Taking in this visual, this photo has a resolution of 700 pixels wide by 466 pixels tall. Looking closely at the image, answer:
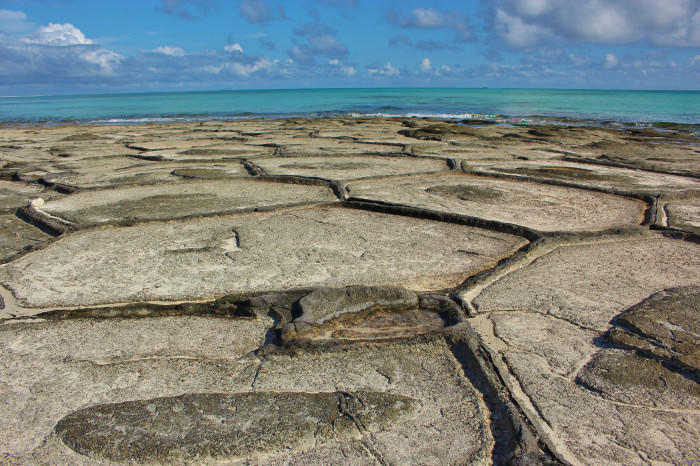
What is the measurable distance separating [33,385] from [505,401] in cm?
111

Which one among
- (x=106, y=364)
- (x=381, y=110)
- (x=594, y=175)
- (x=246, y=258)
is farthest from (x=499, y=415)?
(x=381, y=110)

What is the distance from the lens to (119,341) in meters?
1.58

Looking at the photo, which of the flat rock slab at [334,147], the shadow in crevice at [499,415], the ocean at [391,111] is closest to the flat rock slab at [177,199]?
the shadow in crevice at [499,415]

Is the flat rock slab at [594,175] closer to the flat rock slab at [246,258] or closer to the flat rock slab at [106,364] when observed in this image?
the flat rock slab at [246,258]

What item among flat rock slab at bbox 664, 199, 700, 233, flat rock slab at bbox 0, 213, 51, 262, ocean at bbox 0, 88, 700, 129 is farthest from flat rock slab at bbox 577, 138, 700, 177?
ocean at bbox 0, 88, 700, 129

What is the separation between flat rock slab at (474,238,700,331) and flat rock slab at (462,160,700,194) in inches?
62.5

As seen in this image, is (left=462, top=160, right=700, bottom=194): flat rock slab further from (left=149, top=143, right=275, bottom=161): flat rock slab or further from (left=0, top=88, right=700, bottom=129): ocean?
(left=0, top=88, right=700, bottom=129): ocean

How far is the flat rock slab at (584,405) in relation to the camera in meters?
1.12

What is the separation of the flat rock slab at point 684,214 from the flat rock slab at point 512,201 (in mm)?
155

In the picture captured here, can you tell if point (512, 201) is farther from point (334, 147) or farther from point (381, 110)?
point (381, 110)

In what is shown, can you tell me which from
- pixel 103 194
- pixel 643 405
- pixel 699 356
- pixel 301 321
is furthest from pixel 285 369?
pixel 103 194

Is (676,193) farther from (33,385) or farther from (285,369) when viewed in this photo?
(33,385)

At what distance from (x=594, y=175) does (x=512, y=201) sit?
152 cm

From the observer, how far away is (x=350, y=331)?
164 cm
